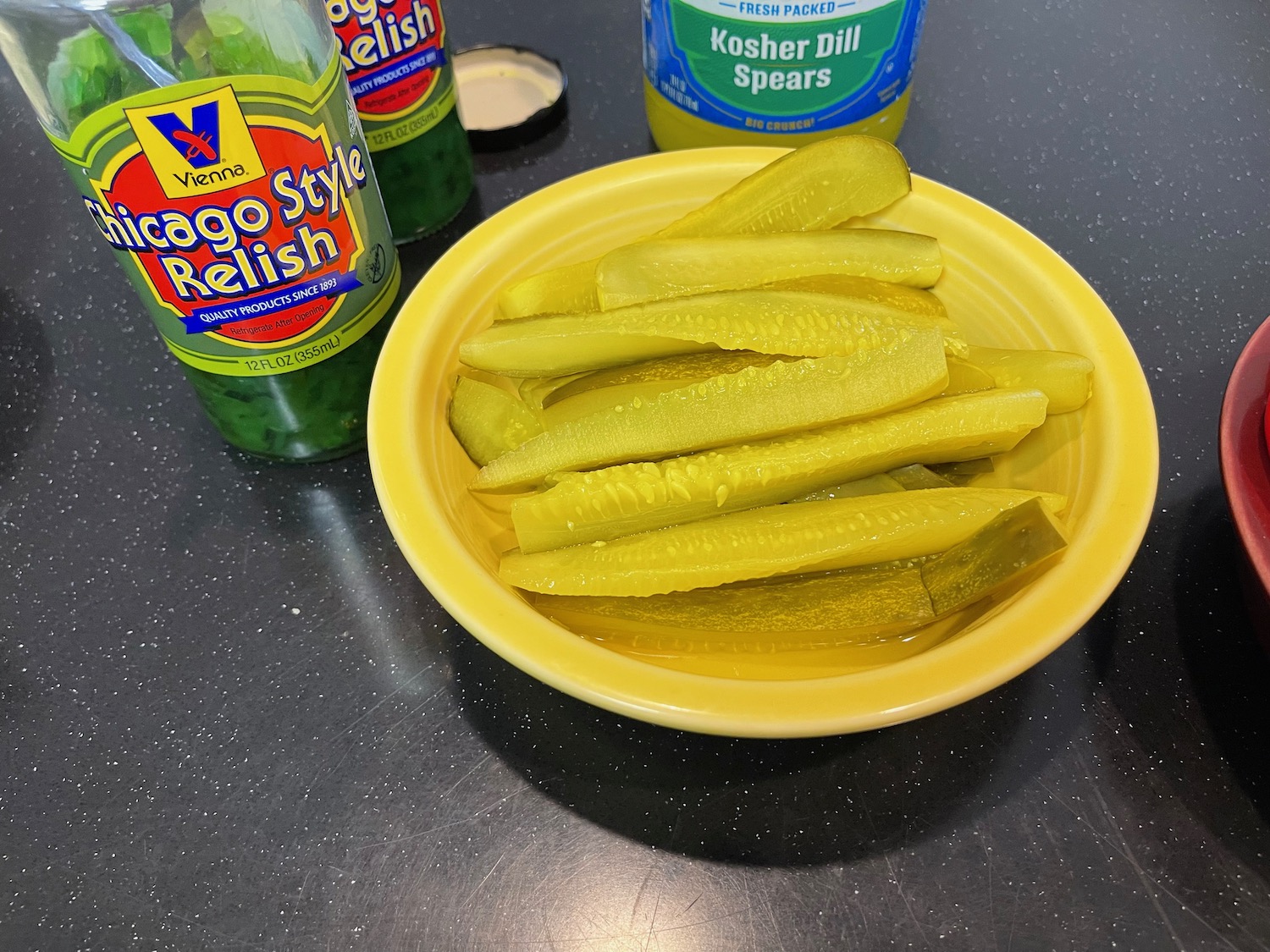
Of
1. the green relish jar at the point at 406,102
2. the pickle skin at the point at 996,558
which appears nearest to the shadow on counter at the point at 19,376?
the green relish jar at the point at 406,102

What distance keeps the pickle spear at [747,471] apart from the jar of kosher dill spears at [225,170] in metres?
0.24

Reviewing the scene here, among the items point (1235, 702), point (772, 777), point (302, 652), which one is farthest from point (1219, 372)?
point (302, 652)

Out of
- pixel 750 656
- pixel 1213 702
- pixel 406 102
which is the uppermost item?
pixel 406 102

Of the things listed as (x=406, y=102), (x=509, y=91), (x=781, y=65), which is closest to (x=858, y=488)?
(x=781, y=65)

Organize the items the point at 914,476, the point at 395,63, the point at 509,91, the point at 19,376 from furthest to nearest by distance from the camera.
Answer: the point at 509,91 → the point at 19,376 → the point at 395,63 → the point at 914,476

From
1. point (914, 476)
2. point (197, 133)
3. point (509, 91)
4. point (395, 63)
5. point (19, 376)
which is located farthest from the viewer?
point (509, 91)

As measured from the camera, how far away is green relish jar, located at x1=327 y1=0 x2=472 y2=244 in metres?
0.73

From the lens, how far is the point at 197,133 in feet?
1.76

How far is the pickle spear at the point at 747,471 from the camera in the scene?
0.58 metres

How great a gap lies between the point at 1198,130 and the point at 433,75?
924 mm

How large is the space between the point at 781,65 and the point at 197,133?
0.49 meters

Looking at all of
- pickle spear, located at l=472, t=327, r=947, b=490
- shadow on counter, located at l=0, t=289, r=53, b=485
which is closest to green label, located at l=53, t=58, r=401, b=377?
pickle spear, located at l=472, t=327, r=947, b=490

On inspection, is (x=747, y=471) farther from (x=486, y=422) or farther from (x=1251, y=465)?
(x=1251, y=465)

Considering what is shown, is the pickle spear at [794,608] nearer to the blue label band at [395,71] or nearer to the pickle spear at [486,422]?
the pickle spear at [486,422]
